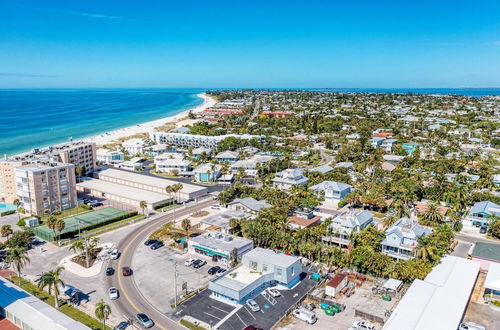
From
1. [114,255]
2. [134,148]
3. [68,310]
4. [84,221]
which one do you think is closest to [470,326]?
[68,310]

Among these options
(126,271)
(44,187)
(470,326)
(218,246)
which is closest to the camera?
(470,326)

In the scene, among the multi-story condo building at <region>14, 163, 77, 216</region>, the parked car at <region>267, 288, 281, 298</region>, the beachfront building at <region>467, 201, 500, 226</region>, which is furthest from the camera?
the multi-story condo building at <region>14, 163, 77, 216</region>

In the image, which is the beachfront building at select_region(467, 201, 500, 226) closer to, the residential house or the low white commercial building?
the low white commercial building

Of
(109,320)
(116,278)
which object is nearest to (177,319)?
(109,320)

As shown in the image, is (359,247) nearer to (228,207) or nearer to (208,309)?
(208,309)

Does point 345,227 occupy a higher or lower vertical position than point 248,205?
higher

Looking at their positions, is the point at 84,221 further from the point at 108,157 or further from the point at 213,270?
the point at 108,157

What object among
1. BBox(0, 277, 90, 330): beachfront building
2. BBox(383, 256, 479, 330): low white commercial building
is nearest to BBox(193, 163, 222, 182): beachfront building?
BBox(383, 256, 479, 330): low white commercial building
